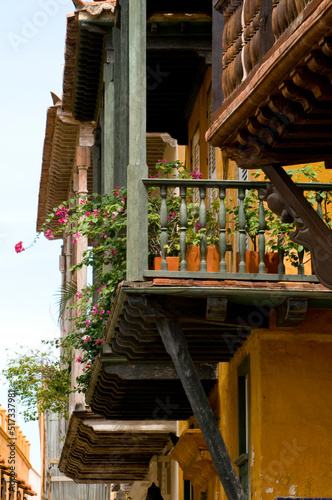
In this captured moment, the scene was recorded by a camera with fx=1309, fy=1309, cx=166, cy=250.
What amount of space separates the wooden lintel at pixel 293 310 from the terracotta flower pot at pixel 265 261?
36 centimetres

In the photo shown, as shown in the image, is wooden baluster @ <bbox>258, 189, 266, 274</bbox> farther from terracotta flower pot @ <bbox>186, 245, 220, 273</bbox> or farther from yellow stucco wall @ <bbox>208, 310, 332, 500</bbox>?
yellow stucco wall @ <bbox>208, 310, 332, 500</bbox>

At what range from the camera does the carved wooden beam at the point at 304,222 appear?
871 centimetres

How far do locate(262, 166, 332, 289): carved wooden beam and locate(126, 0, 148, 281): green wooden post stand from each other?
10.1 feet

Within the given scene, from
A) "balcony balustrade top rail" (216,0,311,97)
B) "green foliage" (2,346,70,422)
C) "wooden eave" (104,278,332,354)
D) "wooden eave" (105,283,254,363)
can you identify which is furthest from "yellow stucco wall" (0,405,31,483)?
"balcony balustrade top rail" (216,0,311,97)

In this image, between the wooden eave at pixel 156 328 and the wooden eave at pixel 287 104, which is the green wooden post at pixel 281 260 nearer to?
the wooden eave at pixel 156 328

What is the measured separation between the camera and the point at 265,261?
12211 mm

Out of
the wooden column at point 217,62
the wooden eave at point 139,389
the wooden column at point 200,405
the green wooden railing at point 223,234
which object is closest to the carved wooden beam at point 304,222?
the wooden column at point 217,62

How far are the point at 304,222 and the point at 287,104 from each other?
106 centimetres

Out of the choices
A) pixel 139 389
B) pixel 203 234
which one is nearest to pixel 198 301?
pixel 203 234

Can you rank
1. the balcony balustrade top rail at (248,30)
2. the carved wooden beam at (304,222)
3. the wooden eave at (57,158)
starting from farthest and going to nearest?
the wooden eave at (57,158) → the carved wooden beam at (304,222) → the balcony balustrade top rail at (248,30)

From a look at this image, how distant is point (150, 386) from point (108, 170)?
268 cm

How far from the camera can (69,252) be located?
2483cm

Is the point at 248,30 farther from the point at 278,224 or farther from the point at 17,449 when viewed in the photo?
the point at 17,449

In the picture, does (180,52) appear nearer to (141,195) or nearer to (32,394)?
(141,195)
